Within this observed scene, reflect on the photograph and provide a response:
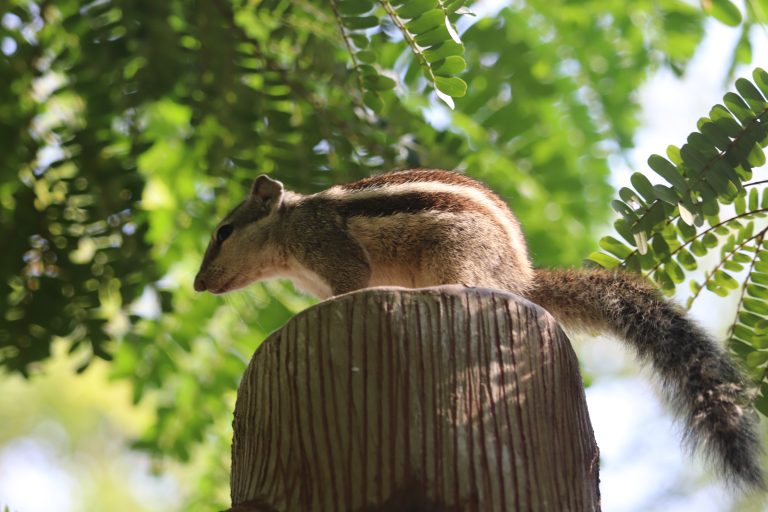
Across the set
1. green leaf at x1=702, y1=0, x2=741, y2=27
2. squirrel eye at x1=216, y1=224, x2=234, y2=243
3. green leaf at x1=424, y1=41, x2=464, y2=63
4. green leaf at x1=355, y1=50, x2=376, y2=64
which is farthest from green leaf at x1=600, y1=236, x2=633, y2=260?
squirrel eye at x1=216, y1=224, x2=234, y2=243

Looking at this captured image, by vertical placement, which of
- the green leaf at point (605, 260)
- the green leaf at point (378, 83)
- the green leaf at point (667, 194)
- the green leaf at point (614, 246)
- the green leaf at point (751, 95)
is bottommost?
the green leaf at point (605, 260)

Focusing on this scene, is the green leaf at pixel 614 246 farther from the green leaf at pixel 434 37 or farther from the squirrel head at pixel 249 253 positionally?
the squirrel head at pixel 249 253

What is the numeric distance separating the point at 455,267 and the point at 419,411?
3.57 feet

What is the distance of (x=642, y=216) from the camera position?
252 centimetres

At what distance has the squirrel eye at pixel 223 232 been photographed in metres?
3.94

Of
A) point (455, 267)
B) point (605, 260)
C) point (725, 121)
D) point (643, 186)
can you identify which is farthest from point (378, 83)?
point (725, 121)

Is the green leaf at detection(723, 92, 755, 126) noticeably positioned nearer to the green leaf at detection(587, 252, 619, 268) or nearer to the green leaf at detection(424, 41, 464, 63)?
the green leaf at detection(587, 252, 619, 268)

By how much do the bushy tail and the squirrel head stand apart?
48.7 inches

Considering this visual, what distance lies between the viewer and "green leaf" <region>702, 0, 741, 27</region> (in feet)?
11.9

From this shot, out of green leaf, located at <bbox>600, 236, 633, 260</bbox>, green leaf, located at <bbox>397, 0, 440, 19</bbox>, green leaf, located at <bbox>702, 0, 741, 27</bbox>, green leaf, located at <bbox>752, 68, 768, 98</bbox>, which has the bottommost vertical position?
green leaf, located at <bbox>600, 236, 633, 260</bbox>

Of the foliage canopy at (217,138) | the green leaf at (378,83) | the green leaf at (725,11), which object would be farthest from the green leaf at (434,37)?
the green leaf at (725,11)

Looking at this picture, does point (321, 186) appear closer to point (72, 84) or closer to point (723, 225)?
point (72, 84)

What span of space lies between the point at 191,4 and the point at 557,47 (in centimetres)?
200

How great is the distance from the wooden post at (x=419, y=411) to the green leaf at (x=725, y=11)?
6.55ft
